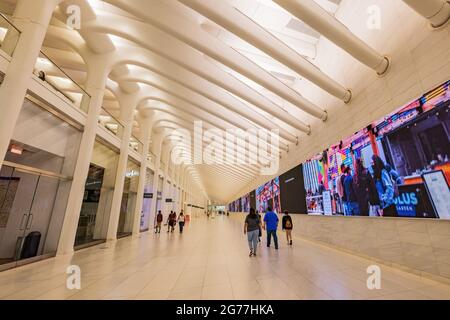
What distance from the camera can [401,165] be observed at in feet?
14.1

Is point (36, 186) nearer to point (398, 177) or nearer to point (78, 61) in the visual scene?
point (78, 61)

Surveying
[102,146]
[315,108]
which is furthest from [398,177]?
[102,146]

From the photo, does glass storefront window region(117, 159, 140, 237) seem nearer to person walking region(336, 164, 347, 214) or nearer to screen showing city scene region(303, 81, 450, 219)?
person walking region(336, 164, 347, 214)

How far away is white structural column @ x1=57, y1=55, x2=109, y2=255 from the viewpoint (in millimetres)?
6008

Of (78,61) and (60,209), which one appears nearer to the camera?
(60,209)

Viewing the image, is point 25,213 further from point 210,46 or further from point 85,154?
point 210,46

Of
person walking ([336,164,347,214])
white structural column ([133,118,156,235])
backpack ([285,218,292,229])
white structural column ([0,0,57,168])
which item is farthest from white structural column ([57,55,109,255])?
person walking ([336,164,347,214])

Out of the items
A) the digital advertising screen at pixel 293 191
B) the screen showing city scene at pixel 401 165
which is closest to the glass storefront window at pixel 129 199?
the digital advertising screen at pixel 293 191

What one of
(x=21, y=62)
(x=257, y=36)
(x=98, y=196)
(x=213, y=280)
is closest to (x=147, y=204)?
(x=98, y=196)

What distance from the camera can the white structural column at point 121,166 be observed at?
8.89 metres

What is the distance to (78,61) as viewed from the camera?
8.96 metres

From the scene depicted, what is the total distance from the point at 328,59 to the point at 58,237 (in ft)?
36.8

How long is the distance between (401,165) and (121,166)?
10745mm
